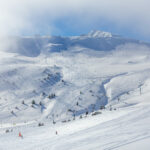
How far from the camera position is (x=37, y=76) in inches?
2324

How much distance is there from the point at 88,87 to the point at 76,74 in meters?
→ 11.4

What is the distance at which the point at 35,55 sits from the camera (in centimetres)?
9788

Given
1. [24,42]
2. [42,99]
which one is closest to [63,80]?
[42,99]

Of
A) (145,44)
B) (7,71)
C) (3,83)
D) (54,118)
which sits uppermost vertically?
(145,44)

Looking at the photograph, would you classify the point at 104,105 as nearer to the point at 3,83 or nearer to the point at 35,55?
the point at 3,83

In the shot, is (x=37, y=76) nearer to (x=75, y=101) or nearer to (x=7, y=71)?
(x=7, y=71)

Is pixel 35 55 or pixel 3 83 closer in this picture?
pixel 3 83

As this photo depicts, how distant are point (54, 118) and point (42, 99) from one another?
9.98 m

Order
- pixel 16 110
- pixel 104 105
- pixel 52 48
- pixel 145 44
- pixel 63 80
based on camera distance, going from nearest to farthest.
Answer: pixel 16 110
pixel 104 105
pixel 63 80
pixel 52 48
pixel 145 44

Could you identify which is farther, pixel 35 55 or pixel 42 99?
pixel 35 55

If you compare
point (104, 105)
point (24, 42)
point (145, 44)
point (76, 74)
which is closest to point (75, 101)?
point (104, 105)

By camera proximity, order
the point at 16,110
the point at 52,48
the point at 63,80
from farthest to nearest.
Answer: the point at 52,48
the point at 63,80
the point at 16,110

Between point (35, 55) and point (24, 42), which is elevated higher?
point (24, 42)

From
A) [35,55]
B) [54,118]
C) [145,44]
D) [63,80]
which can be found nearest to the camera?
[54,118]
